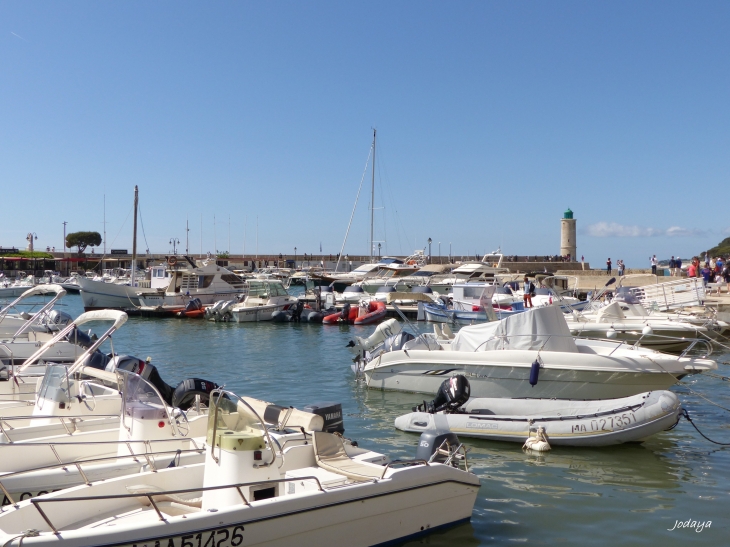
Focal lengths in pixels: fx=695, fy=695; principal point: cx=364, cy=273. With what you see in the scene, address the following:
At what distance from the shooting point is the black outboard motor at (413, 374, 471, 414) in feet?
41.2

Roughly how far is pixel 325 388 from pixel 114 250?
118410 millimetres

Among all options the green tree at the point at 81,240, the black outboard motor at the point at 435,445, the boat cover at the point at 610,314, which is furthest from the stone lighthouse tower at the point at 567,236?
the green tree at the point at 81,240

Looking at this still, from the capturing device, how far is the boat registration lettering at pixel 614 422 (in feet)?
35.9

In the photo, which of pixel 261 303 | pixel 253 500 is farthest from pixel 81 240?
pixel 253 500

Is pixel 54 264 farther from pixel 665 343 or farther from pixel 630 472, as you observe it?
pixel 630 472

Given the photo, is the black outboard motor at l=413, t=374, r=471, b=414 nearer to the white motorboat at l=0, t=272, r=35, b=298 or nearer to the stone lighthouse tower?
the white motorboat at l=0, t=272, r=35, b=298

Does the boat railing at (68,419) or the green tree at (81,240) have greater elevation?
the green tree at (81,240)

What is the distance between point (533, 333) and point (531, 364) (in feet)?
2.55

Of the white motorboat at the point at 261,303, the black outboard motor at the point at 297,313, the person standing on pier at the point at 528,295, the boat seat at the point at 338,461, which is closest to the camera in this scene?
the boat seat at the point at 338,461

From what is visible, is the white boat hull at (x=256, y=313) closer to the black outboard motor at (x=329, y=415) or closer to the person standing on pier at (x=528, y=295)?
the person standing on pier at (x=528, y=295)

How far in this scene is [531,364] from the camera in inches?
555

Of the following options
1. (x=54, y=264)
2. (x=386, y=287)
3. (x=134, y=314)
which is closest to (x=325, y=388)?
(x=134, y=314)

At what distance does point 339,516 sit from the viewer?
6.80 meters

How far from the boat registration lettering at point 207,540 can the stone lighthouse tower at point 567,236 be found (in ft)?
248
